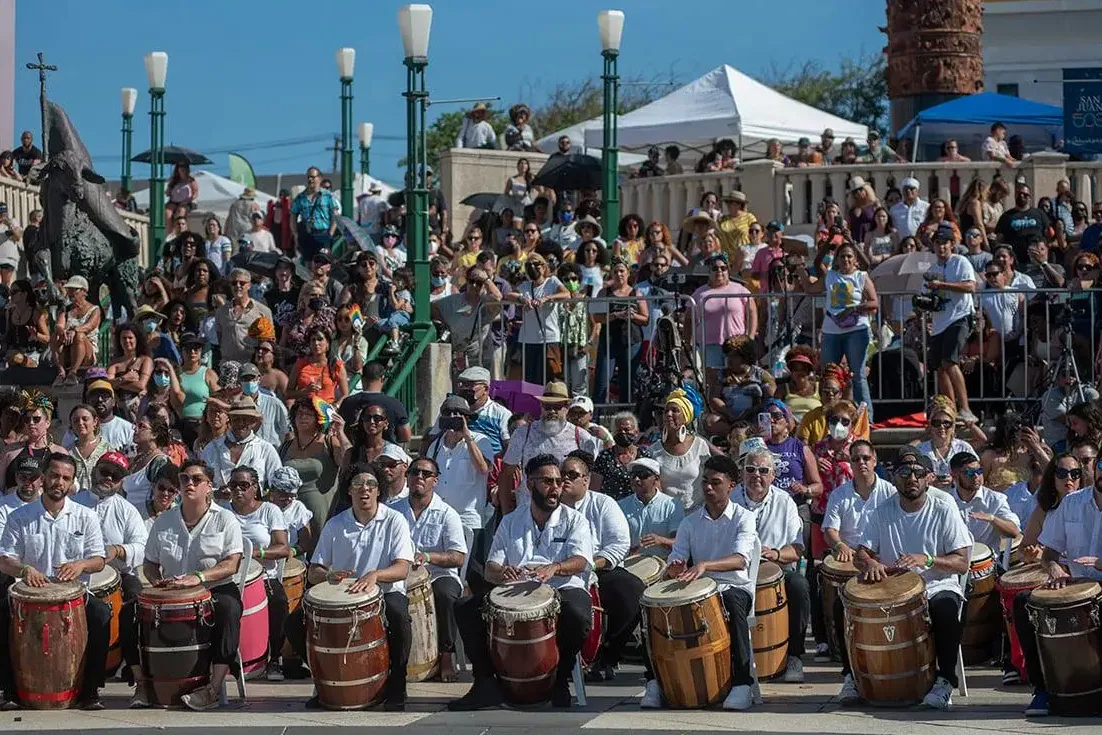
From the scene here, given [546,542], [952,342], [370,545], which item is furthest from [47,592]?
[952,342]

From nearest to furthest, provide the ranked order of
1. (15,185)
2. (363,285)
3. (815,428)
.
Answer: (815,428) < (363,285) < (15,185)

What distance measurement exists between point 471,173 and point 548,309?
1253 centimetres

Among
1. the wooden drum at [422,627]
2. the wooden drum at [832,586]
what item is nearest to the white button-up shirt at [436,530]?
the wooden drum at [422,627]

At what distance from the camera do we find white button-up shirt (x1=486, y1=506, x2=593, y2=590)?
42.0 feet

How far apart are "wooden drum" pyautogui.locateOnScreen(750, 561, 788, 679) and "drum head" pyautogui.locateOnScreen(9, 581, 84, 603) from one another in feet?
13.3

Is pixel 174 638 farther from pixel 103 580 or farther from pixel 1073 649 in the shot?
pixel 1073 649

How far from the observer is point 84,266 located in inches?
828

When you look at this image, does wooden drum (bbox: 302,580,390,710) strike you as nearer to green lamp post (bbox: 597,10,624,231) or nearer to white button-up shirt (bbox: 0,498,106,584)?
white button-up shirt (bbox: 0,498,106,584)

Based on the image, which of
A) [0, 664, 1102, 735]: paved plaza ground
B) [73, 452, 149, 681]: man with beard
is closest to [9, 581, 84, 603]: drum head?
[73, 452, 149, 681]: man with beard

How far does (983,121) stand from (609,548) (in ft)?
56.6

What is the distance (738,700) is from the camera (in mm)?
12297

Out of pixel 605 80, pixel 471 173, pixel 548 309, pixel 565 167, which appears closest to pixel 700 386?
pixel 548 309

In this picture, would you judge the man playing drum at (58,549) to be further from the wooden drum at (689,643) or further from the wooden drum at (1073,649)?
the wooden drum at (1073,649)

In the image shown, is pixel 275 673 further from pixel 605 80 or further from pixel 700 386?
pixel 605 80
